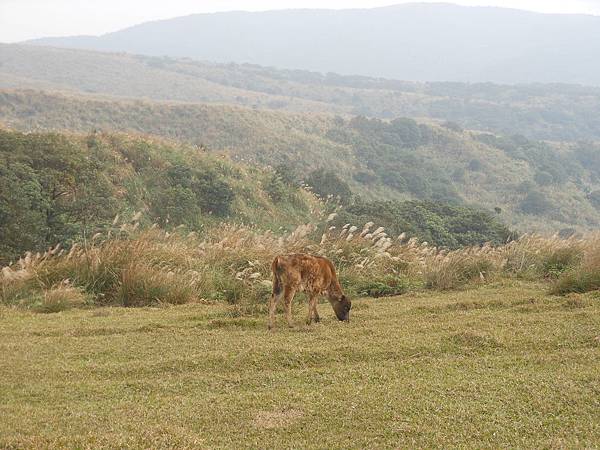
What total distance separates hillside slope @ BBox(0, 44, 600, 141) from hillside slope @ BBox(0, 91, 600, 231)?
33.9 m

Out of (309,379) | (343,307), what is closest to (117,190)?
(343,307)

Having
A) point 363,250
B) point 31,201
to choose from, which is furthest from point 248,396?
point 31,201

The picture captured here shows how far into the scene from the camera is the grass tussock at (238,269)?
11.2m

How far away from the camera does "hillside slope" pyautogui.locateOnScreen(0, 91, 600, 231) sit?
52991 millimetres

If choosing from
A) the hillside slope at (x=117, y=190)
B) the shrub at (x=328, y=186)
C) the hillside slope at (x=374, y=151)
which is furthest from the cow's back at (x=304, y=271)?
the hillside slope at (x=374, y=151)

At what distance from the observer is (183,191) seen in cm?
2900

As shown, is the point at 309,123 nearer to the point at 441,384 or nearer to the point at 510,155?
the point at 510,155

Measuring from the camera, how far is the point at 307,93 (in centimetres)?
13362

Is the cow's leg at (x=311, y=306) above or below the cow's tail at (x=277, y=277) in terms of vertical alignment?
below

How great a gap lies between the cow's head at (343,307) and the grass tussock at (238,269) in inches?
58.6

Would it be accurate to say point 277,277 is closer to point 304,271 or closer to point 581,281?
point 304,271

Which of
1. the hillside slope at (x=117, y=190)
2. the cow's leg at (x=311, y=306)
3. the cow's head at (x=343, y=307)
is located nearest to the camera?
the cow's leg at (x=311, y=306)

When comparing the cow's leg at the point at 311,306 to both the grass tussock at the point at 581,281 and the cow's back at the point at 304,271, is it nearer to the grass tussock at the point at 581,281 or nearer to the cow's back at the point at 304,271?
the cow's back at the point at 304,271

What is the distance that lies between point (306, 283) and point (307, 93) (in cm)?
12743
